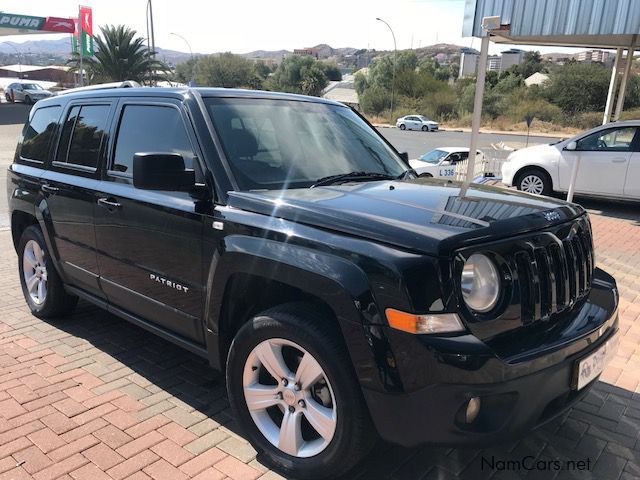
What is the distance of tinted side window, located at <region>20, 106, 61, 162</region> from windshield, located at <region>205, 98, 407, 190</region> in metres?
1.91

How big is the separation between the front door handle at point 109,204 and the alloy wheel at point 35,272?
51.2 inches

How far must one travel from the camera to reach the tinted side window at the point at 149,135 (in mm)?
3262

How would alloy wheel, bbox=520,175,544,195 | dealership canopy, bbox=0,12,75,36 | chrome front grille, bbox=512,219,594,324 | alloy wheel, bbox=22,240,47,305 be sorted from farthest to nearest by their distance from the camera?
dealership canopy, bbox=0,12,75,36, alloy wheel, bbox=520,175,544,195, alloy wheel, bbox=22,240,47,305, chrome front grille, bbox=512,219,594,324

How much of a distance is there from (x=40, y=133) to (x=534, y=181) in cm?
910

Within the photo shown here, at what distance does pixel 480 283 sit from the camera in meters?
2.29

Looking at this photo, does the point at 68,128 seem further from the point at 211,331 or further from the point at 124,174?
the point at 211,331

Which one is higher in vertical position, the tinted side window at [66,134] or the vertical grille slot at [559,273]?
the tinted side window at [66,134]

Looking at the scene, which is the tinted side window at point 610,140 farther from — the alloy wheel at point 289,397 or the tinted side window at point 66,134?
the alloy wheel at point 289,397

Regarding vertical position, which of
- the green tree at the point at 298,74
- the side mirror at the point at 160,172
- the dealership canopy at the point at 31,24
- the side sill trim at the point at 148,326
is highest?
the dealership canopy at the point at 31,24

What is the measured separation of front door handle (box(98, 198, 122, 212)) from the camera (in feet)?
11.6

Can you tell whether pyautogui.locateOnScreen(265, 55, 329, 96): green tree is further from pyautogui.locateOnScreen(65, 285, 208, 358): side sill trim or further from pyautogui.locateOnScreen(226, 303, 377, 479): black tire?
pyautogui.locateOnScreen(226, 303, 377, 479): black tire

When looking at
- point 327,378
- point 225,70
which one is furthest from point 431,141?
point 225,70

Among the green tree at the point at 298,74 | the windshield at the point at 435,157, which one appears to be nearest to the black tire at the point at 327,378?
the windshield at the point at 435,157

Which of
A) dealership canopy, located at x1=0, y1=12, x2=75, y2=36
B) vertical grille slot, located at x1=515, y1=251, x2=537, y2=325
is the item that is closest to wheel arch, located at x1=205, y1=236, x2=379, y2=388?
vertical grille slot, located at x1=515, y1=251, x2=537, y2=325
